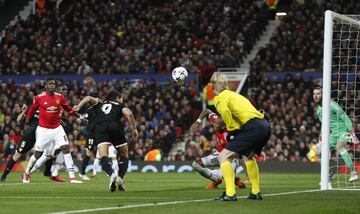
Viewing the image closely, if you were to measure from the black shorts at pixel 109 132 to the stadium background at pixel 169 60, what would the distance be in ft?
44.0

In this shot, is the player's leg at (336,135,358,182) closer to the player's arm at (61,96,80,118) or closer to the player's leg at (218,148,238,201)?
the player's arm at (61,96,80,118)

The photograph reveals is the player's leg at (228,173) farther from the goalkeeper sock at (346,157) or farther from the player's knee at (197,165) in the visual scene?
the goalkeeper sock at (346,157)

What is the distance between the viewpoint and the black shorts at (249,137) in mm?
13555

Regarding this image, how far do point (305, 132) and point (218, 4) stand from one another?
10886mm

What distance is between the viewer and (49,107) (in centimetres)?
2150

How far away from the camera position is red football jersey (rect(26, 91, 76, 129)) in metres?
21.5

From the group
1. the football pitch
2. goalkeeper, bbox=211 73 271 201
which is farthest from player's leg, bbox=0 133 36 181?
goalkeeper, bbox=211 73 271 201

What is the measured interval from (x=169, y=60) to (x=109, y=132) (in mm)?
20068

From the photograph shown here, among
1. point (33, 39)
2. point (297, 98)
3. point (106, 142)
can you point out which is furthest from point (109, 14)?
point (106, 142)

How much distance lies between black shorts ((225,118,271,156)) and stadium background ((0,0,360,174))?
17060mm

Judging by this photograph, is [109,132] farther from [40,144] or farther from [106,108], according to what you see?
[40,144]

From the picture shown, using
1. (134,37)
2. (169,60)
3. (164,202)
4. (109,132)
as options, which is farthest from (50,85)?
(134,37)

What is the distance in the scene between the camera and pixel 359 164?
26422 mm

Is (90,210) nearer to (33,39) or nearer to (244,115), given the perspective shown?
→ (244,115)
